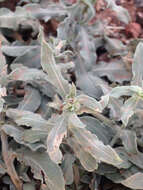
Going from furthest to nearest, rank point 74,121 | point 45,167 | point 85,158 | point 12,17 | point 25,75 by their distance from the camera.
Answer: point 12,17 < point 25,75 < point 45,167 < point 85,158 < point 74,121

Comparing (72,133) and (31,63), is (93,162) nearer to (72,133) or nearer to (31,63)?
(72,133)

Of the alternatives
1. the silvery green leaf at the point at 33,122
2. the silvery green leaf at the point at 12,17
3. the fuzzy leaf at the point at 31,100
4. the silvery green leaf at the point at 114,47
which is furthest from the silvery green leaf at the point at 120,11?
the silvery green leaf at the point at 33,122

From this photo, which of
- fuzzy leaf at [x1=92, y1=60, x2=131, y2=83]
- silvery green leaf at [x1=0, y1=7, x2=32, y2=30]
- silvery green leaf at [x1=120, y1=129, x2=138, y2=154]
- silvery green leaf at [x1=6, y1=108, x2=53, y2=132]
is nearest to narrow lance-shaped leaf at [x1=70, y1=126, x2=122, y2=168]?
silvery green leaf at [x1=6, y1=108, x2=53, y2=132]

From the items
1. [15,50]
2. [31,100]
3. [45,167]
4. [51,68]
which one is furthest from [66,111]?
[15,50]

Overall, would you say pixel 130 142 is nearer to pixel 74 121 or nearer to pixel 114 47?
pixel 74 121

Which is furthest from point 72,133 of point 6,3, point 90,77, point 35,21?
point 6,3

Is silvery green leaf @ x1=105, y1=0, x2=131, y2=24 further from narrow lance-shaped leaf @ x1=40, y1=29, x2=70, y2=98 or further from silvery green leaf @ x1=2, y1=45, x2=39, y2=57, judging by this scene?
narrow lance-shaped leaf @ x1=40, y1=29, x2=70, y2=98
